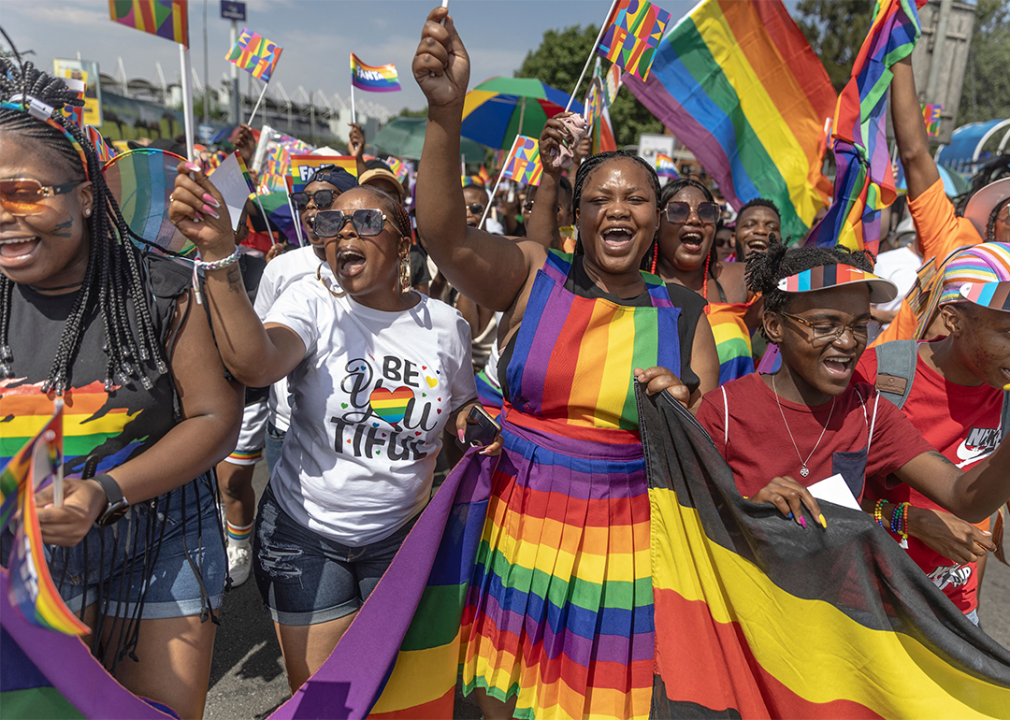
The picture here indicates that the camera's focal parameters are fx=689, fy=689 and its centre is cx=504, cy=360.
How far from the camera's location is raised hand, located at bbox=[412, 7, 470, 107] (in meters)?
1.71

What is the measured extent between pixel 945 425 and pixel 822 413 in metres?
0.46

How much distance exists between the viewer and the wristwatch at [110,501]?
4.90 feet

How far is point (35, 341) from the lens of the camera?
1.59 meters

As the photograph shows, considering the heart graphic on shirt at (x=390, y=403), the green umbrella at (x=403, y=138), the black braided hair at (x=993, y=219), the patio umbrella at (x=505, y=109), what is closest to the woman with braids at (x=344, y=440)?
the heart graphic on shirt at (x=390, y=403)

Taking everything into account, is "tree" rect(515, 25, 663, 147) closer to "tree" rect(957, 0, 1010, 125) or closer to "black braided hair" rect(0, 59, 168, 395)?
"tree" rect(957, 0, 1010, 125)

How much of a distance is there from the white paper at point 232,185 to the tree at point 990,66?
43475mm

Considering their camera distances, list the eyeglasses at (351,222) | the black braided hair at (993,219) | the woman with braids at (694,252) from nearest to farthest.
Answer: the eyeglasses at (351,222)
the black braided hair at (993,219)
the woman with braids at (694,252)

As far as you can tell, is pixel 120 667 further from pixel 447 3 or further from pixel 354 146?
pixel 354 146

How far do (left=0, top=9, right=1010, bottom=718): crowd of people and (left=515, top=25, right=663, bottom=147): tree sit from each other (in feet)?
99.6

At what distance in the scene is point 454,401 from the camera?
2357 millimetres

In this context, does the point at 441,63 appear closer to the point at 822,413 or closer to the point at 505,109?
the point at 822,413

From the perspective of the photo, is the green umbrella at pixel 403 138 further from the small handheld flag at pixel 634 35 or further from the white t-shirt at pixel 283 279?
the white t-shirt at pixel 283 279

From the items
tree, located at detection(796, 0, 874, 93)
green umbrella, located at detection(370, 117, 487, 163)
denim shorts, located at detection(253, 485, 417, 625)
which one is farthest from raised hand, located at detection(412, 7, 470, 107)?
tree, located at detection(796, 0, 874, 93)

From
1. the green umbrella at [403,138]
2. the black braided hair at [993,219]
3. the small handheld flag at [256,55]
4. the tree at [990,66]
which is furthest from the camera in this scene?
the tree at [990,66]
